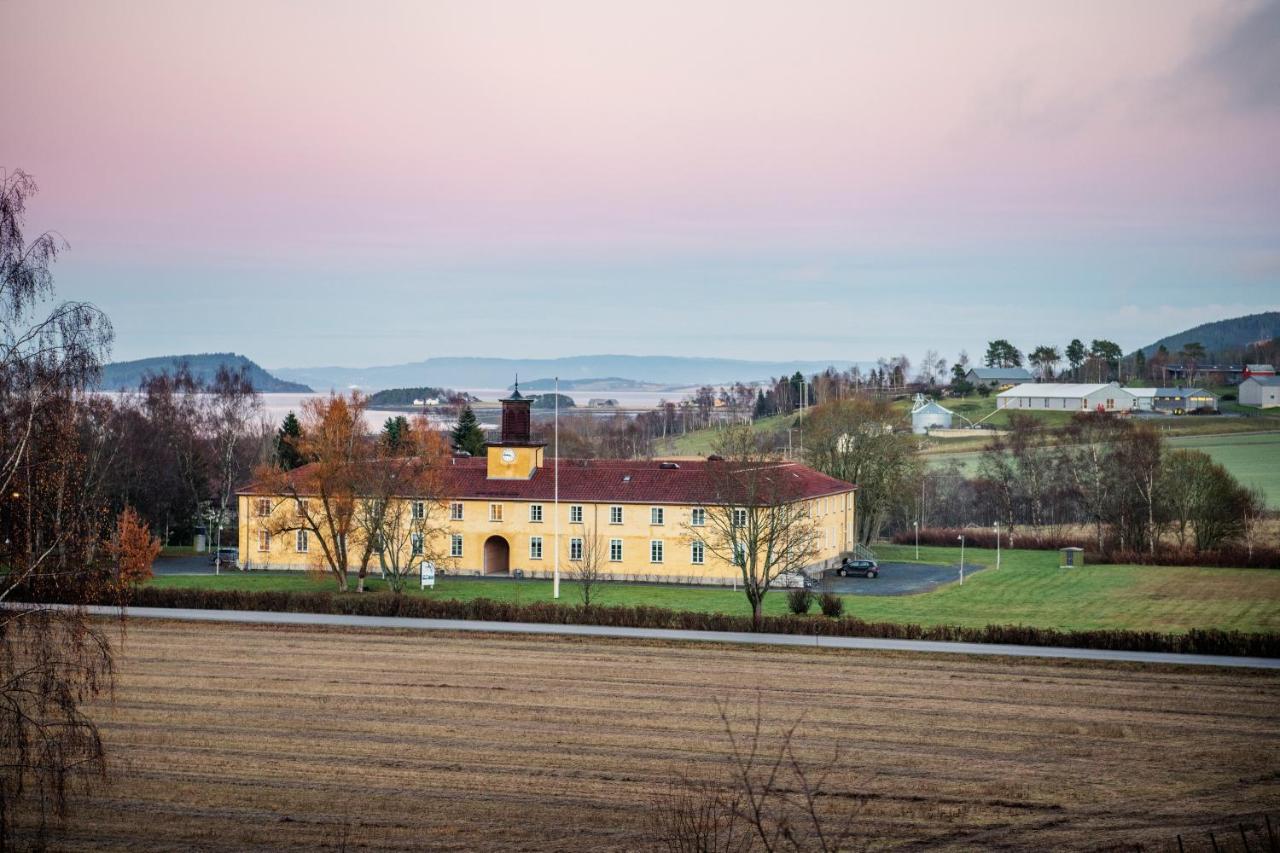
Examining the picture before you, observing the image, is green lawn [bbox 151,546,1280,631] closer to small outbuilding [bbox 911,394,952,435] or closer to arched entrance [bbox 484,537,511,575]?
arched entrance [bbox 484,537,511,575]

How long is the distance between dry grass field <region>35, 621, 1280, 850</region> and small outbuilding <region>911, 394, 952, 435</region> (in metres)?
108

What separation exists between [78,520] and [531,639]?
23290 mm

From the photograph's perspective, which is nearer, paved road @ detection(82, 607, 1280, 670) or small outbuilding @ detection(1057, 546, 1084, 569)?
paved road @ detection(82, 607, 1280, 670)

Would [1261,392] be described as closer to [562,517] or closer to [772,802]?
[562,517]

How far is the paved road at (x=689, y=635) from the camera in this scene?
36781 mm

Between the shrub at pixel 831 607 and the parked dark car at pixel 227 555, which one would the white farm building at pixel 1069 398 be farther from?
the shrub at pixel 831 607

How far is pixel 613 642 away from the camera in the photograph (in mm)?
40406

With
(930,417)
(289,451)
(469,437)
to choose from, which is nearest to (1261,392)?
(930,417)

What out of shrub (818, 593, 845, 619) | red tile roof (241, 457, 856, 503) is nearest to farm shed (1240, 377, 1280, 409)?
red tile roof (241, 457, 856, 503)

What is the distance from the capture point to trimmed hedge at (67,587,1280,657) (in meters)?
38.1

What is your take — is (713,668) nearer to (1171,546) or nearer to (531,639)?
(531,639)

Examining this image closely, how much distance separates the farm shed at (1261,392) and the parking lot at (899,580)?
8678 centimetres

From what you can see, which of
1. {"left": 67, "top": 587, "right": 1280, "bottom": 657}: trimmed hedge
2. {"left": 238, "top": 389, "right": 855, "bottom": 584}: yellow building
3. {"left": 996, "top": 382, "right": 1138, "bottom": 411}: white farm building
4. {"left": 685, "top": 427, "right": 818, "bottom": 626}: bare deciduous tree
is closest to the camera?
{"left": 67, "top": 587, "right": 1280, "bottom": 657}: trimmed hedge

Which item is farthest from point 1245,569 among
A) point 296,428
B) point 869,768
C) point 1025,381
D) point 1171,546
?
point 1025,381
